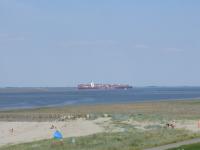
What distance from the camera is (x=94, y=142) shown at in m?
27.2

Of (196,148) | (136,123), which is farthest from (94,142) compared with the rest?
(136,123)

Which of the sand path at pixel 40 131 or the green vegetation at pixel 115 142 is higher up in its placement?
the green vegetation at pixel 115 142

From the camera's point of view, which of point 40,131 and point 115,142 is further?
point 40,131

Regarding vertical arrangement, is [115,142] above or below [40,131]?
above

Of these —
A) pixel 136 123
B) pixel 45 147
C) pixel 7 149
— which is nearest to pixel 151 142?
pixel 45 147

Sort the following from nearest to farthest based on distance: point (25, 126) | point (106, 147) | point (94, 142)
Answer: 1. point (106, 147)
2. point (94, 142)
3. point (25, 126)

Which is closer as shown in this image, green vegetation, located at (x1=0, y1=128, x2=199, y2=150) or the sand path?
green vegetation, located at (x1=0, y1=128, x2=199, y2=150)

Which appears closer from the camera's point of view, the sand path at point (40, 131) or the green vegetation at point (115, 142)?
the green vegetation at point (115, 142)

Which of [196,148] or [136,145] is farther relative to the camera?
[136,145]

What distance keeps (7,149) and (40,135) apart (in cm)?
1002

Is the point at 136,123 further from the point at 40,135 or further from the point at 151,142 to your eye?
the point at 151,142

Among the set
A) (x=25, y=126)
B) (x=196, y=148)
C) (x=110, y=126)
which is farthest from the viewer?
(x=25, y=126)

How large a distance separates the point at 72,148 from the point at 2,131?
1853 cm

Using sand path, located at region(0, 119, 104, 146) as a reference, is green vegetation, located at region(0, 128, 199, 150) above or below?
above
